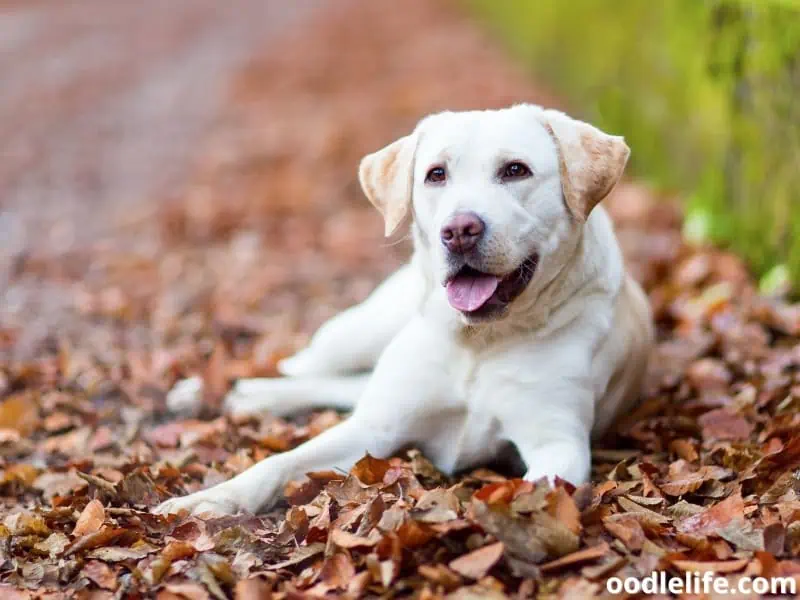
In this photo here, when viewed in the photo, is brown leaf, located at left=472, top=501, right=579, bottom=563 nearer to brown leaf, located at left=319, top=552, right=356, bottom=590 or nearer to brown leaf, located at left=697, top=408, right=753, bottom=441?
brown leaf, located at left=319, top=552, right=356, bottom=590

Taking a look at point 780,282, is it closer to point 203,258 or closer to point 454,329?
point 454,329

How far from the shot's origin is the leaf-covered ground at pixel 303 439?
3.02m

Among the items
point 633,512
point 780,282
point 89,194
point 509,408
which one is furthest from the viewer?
point 89,194

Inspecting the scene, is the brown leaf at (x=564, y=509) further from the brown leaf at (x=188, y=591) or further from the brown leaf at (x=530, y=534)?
the brown leaf at (x=188, y=591)

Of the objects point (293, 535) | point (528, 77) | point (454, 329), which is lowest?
point (293, 535)

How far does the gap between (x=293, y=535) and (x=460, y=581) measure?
2.25 ft

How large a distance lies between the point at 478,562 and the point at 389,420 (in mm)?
1042

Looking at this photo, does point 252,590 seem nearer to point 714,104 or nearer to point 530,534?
point 530,534

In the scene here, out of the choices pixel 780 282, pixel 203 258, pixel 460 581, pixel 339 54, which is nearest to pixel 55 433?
pixel 460 581

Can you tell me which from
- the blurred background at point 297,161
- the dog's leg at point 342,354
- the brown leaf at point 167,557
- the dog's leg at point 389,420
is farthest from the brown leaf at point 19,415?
the brown leaf at point 167,557

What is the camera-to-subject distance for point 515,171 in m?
3.51

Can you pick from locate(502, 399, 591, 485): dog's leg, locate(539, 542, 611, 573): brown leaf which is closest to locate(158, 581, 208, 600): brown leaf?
locate(539, 542, 611, 573): brown leaf

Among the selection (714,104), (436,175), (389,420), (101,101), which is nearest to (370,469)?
(389,420)

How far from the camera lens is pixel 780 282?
5.57 metres
